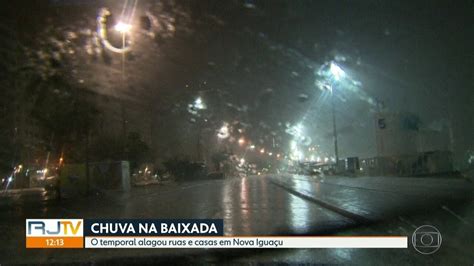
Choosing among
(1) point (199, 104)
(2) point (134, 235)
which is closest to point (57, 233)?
(2) point (134, 235)

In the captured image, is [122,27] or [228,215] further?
[122,27]

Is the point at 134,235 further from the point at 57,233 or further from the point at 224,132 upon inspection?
the point at 224,132

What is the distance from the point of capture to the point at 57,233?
591cm

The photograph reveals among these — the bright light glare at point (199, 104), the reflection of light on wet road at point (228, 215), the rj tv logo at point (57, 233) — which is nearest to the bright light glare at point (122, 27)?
the reflection of light on wet road at point (228, 215)

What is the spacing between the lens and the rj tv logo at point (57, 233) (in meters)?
5.93

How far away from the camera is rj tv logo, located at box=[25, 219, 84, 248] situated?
5926 millimetres

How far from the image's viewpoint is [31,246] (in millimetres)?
6242

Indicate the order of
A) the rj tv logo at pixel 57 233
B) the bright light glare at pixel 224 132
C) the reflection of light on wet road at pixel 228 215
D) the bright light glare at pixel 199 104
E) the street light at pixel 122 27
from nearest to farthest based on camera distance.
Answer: the rj tv logo at pixel 57 233 → the reflection of light on wet road at pixel 228 215 → the street light at pixel 122 27 → the bright light glare at pixel 199 104 → the bright light glare at pixel 224 132

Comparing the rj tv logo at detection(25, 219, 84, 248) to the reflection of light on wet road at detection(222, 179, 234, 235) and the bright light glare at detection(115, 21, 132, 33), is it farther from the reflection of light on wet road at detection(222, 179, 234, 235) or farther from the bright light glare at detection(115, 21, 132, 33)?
the bright light glare at detection(115, 21, 132, 33)

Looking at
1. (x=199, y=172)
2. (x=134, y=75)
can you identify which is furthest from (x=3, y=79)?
(x=199, y=172)

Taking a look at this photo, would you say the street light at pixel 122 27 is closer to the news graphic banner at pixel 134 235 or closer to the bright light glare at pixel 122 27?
the bright light glare at pixel 122 27

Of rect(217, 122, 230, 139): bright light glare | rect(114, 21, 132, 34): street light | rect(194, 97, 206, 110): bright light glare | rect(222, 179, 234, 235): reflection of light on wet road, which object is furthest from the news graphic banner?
rect(217, 122, 230, 139): bright light glare

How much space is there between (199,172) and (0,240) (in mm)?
51246

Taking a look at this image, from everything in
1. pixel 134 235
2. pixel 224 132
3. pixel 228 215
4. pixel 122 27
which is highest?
pixel 224 132
